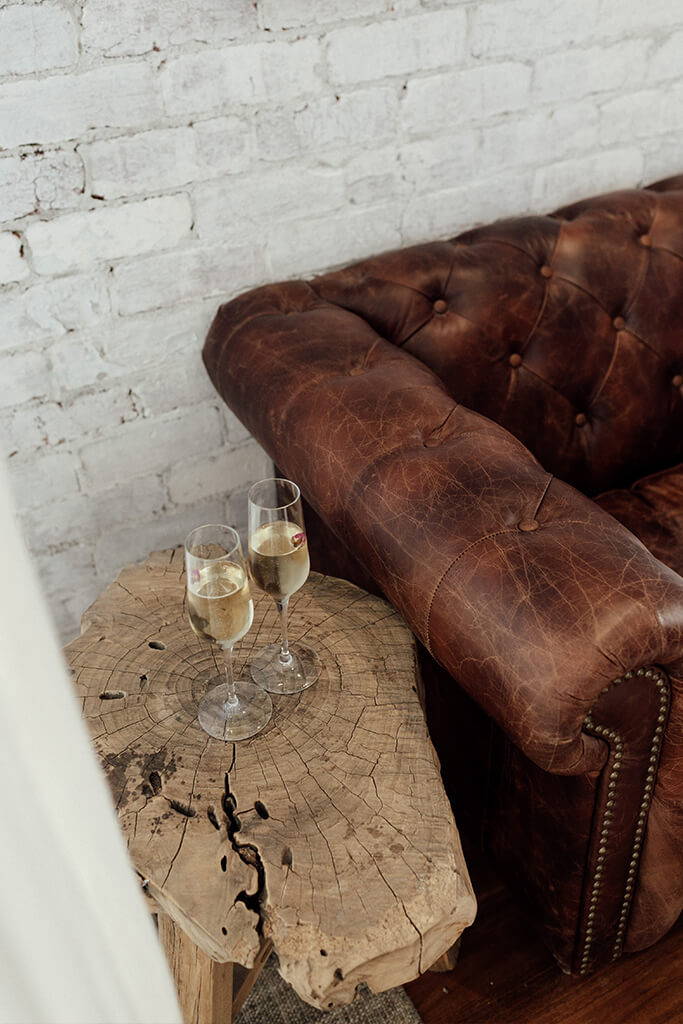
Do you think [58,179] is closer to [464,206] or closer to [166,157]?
[166,157]

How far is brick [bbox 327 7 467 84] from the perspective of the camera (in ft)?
4.78

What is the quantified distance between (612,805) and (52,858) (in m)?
0.84

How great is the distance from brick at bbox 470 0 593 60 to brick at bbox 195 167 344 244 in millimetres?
335

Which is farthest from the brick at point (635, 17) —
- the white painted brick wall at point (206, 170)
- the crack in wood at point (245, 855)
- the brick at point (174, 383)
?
the crack in wood at point (245, 855)

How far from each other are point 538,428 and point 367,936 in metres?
0.98

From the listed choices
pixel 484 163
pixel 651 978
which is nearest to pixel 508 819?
pixel 651 978

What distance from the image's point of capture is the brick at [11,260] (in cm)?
134

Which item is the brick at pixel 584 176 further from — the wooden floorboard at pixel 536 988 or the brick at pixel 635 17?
the wooden floorboard at pixel 536 988

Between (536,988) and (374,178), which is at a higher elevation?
(374,178)

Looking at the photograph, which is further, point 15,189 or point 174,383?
point 174,383

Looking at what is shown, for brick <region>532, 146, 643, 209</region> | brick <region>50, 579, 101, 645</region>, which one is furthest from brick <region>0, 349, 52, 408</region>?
brick <region>532, 146, 643, 209</region>

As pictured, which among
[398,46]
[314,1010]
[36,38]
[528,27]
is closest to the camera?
[36,38]

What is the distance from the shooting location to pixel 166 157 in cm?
140

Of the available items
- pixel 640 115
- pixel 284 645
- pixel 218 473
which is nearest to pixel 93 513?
pixel 218 473
